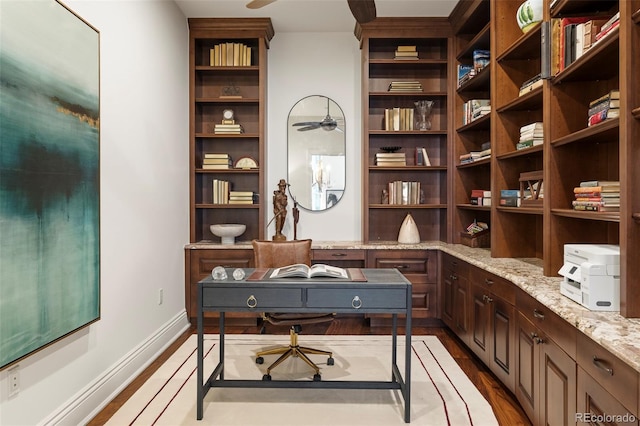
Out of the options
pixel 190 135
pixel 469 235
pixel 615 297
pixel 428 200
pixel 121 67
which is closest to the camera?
pixel 615 297

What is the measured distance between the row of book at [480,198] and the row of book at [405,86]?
1238mm

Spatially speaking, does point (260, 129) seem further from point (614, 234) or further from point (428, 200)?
point (614, 234)

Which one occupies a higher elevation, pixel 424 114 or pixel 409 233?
pixel 424 114

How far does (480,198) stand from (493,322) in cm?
136

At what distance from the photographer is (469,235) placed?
12.8 ft

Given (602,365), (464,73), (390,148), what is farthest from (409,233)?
(602,365)

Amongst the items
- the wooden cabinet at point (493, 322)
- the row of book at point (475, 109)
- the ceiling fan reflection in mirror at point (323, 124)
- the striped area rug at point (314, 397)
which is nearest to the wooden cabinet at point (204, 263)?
the striped area rug at point (314, 397)

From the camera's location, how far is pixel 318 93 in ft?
14.9

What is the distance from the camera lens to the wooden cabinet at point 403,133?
421cm

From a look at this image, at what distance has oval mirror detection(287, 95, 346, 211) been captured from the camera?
14.9 ft

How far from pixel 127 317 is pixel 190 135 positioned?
2098mm

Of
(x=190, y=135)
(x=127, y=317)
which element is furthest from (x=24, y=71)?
(x=190, y=135)

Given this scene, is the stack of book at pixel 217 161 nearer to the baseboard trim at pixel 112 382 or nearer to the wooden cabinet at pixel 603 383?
the baseboard trim at pixel 112 382

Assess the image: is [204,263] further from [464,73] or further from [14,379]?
[464,73]
